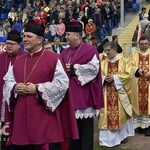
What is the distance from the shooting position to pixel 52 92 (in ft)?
16.5

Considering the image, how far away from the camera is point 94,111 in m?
Result: 6.85

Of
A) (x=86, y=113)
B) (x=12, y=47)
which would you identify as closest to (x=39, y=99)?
(x=12, y=47)

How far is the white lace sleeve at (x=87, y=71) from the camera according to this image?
6500 mm

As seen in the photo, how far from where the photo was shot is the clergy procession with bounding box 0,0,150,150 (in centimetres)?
505

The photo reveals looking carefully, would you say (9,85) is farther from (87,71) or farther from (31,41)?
(87,71)

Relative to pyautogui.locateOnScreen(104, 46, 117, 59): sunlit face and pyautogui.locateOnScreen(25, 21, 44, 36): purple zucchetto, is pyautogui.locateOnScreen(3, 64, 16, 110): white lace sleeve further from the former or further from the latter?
pyautogui.locateOnScreen(104, 46, 117, 59): sunlit face

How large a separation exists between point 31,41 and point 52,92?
0.61m

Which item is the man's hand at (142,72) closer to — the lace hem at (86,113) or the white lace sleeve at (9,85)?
the lace hem at (86,113)

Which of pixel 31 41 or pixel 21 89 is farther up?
pixel 31 41

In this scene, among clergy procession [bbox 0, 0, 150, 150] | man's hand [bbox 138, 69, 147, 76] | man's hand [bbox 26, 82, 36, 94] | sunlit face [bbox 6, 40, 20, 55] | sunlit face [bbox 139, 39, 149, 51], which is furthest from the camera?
sunlit face [bbox 139, 39, 149, 51]

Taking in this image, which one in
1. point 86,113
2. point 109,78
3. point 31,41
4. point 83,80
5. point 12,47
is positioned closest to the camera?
point 31,41

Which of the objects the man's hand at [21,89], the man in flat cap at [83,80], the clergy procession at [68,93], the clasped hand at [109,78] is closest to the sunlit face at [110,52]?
the clergy procession at [68,93]

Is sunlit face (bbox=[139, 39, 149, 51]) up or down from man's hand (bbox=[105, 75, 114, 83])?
up

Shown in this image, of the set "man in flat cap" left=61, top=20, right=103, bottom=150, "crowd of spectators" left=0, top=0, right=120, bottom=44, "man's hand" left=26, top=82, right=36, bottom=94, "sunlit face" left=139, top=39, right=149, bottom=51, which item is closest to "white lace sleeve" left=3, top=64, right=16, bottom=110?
"man's hand" left=26, top=82, right=36, bottom=94
